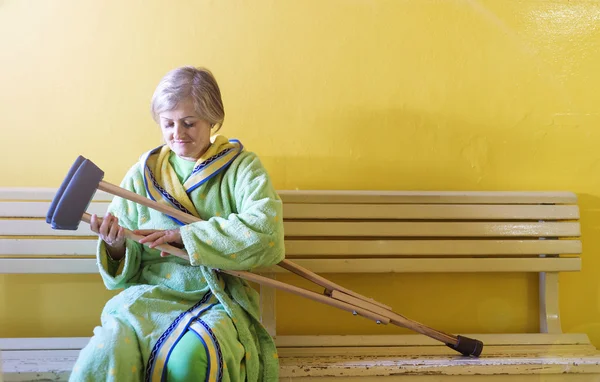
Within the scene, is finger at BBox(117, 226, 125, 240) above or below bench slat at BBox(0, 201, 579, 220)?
above

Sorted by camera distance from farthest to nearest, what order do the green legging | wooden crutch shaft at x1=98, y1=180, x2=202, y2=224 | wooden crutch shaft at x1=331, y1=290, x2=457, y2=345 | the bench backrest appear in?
the bench backrest → wooden crutch shaft at x1=331, y1=290, x2=457, y2=345 → wooden crutch shaft at x1=98, y1=180, x2=202, y2=224 → the green legging

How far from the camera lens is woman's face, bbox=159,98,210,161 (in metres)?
1.78

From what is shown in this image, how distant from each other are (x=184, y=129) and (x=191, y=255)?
39 cm

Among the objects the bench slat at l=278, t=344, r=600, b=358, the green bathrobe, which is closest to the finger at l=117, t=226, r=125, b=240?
the green bathrobe

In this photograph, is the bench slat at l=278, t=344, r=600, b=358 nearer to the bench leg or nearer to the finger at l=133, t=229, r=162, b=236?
the bench leg

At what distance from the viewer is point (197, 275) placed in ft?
5.93

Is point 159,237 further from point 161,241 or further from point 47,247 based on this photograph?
point 47,247

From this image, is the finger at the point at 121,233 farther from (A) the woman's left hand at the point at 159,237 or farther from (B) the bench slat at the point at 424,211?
(B) the bench slat at the point at 424,211

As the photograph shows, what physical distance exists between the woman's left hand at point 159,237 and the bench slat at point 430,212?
21.8 inches

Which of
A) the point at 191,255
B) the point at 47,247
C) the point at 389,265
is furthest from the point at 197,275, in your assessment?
the point at 389,265

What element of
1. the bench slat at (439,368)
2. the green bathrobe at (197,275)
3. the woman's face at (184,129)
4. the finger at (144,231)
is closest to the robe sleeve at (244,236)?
the green bathrobe at (197,275)

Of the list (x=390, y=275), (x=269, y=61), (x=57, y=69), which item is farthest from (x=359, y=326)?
(x=57, y=69)

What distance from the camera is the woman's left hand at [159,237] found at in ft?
5.40

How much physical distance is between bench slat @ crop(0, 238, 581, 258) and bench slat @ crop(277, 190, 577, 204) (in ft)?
0.48
